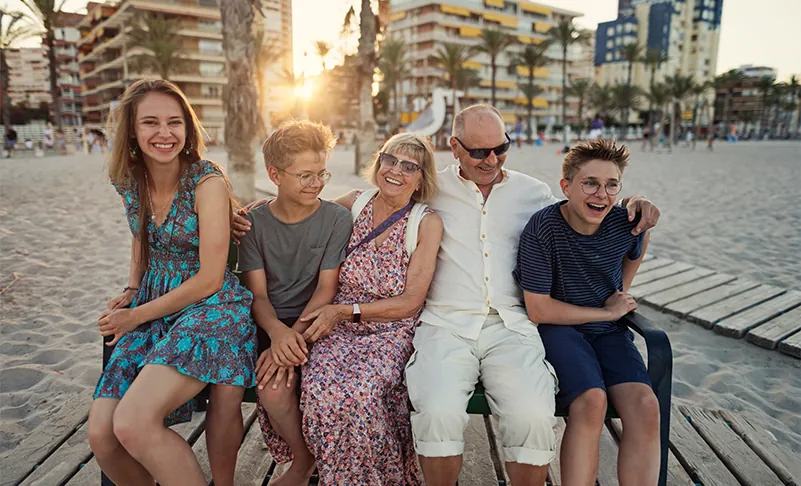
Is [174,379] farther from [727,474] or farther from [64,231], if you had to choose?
[64,231]

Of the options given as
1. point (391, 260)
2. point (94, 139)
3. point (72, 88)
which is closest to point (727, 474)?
point (391, 260)

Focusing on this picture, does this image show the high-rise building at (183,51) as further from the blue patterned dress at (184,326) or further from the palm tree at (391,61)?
the blue patterned dress at (184,326)

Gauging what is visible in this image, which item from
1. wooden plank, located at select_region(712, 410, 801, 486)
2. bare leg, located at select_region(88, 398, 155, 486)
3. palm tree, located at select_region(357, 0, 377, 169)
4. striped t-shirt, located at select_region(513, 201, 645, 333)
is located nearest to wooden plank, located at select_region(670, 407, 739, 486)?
wooden plank, located at select_region(712, 410, 801, 486)

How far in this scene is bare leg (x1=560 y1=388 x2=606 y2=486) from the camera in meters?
2.10

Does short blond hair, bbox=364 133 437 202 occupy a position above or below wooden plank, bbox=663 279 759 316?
above

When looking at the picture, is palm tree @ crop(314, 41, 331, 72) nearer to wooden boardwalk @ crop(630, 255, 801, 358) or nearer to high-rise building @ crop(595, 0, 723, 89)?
wooden boardwalk @ crop(630, 255, 801, 358)

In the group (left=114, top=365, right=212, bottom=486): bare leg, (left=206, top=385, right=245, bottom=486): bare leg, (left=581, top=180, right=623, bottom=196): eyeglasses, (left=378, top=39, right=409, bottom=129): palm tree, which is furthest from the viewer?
(left=378, top=39, right=409, bottom=129): palm tree

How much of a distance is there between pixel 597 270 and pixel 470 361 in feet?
2.52

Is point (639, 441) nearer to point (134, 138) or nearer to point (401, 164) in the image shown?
point (401, 164)

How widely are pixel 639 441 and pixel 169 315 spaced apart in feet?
6.71

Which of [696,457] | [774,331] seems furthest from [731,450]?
[774,331]

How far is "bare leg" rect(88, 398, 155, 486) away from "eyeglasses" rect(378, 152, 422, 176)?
1534 mm

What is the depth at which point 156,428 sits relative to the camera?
2008 millimetres

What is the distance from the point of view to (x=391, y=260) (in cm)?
261
